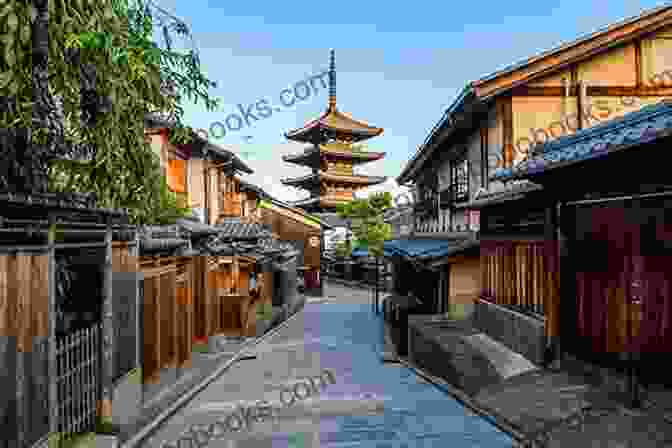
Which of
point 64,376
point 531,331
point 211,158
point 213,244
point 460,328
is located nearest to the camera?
point 64,376

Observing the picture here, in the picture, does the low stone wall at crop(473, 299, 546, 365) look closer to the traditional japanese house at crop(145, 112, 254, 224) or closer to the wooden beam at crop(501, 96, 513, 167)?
the wooden beam at crop(501, 96, 513, 167)

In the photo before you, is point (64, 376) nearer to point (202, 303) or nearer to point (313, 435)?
point (313, 435)

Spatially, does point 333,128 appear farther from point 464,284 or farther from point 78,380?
point 78,380

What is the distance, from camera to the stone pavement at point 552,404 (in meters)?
5.05

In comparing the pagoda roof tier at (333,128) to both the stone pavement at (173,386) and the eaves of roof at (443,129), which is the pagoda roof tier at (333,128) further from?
the stone pavement at (173,386)

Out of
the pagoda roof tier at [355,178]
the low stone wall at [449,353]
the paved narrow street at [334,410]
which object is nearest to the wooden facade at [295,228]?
the pagoda roof tier at [355,178]

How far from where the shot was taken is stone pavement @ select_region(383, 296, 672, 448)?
5051mm

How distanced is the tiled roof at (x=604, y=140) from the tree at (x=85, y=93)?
16.7 ft

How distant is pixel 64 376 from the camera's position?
5309 mm

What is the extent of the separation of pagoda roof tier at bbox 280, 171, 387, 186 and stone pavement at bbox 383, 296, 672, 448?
4347cm

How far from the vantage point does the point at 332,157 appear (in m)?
52.5

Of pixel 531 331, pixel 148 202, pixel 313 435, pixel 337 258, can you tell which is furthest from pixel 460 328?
pixel 337 258

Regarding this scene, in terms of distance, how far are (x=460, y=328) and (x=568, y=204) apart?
5.60 metres

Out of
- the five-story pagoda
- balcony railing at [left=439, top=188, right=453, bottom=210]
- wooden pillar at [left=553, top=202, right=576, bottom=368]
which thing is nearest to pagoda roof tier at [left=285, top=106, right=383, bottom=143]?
the five-story pagoda
